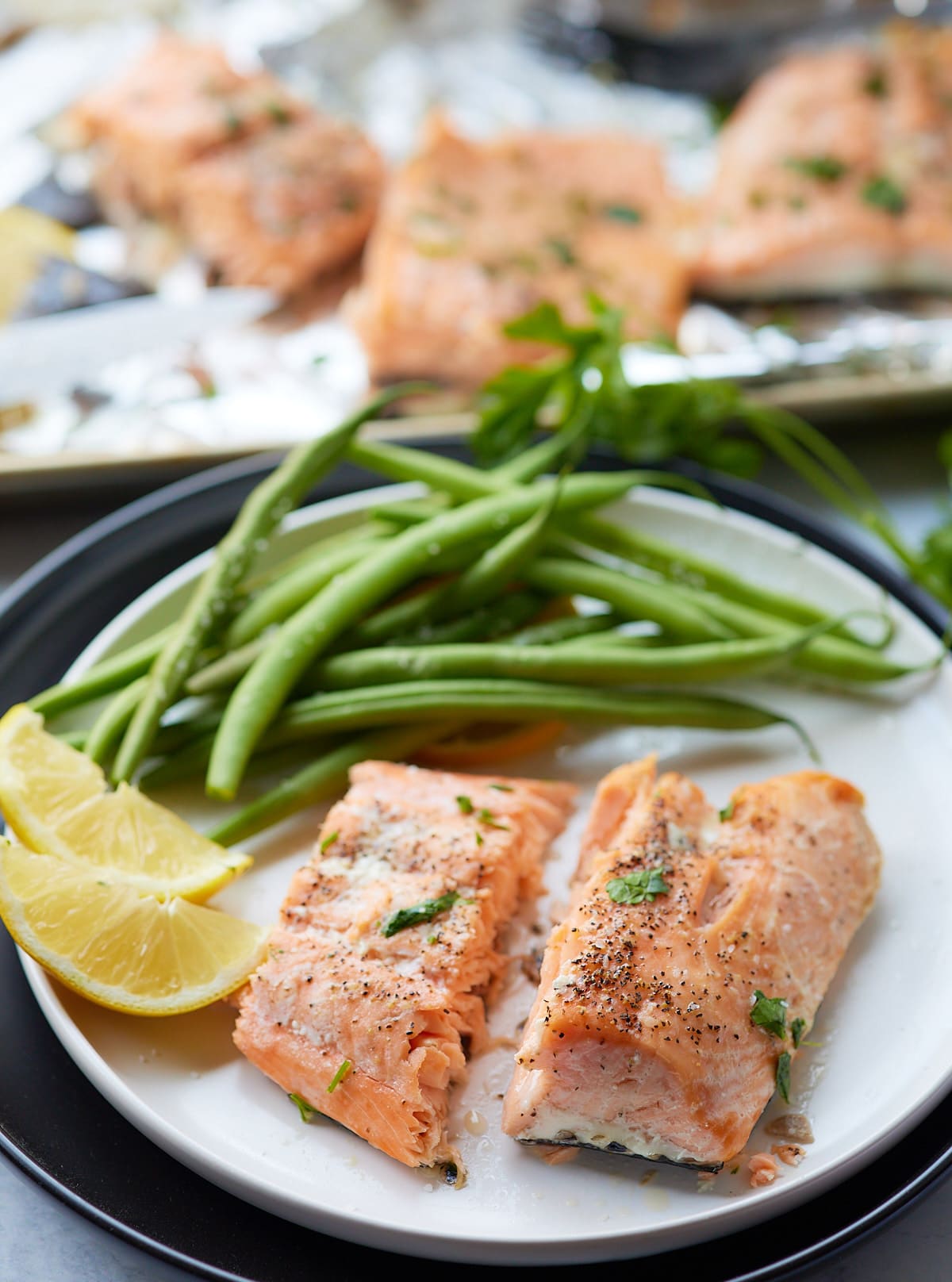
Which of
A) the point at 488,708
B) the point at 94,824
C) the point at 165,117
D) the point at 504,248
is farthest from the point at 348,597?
the point at 165,117

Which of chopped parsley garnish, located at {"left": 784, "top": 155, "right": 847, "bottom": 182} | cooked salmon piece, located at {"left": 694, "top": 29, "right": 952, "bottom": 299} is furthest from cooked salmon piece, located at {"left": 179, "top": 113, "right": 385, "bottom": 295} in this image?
chopped parsley garnish, located at {"left": 784, "top": 155, "right": 847, "bottom": 182}

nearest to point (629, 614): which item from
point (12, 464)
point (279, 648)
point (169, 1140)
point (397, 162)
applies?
point (279, 648)

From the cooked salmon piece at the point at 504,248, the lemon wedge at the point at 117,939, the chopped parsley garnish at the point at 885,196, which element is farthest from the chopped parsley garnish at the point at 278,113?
the lemon wedge at the point at 117,939

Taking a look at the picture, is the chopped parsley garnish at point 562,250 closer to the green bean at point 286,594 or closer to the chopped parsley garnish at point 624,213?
the chopped parsley garnish at point 624,213

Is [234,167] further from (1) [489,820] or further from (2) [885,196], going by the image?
(1) [489,820]

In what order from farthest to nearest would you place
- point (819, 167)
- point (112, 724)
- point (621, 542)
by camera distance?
1. point (819, 167)
2. point (621, 542)
3. point (112, 724)

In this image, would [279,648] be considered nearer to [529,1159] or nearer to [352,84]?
[529,1159]
